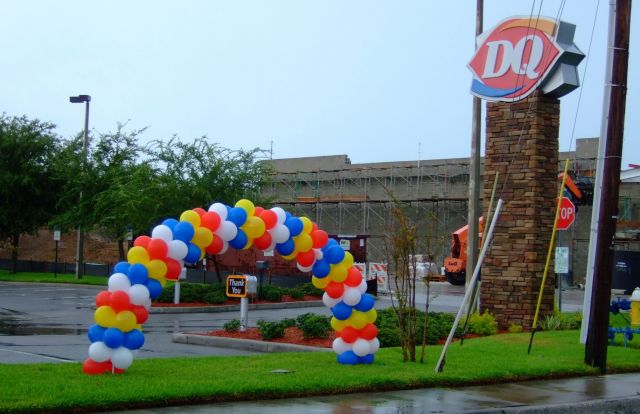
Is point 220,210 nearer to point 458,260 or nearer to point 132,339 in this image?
point 132,339

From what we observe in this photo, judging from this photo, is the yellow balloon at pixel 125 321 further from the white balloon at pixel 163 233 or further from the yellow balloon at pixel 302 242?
the yellow balloon at pixel 302 242

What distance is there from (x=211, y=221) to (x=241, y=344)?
19.2ft

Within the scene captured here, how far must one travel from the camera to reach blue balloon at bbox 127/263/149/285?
11.2 metres

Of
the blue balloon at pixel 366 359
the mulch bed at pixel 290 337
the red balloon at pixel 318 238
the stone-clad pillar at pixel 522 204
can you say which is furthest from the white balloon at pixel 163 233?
the stone-clad pillar at pixel 522 204

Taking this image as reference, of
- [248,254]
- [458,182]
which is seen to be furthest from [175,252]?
[458,182]

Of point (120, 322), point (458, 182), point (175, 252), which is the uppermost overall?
point (458, 182)

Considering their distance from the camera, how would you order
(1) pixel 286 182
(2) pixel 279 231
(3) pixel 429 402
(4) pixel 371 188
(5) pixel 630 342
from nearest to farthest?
1. (3) pixel 429 402
2. (2) pixel 279 231
3. (5) pixel 630 342
4. (4) pixel 371 188
5. (1) pixel 286 182

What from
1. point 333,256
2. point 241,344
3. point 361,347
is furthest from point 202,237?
point 241,344

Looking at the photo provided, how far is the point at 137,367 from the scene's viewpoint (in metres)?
12.1

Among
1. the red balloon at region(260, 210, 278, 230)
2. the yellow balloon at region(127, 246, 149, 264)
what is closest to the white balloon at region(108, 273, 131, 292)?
the yellow balloon at region(127, 246, 149, 264)

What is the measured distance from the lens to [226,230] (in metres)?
11.9

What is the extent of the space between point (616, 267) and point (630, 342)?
22183mm

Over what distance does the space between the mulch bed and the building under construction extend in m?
31.2

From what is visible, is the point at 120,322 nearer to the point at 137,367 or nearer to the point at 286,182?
the point at 137,367
